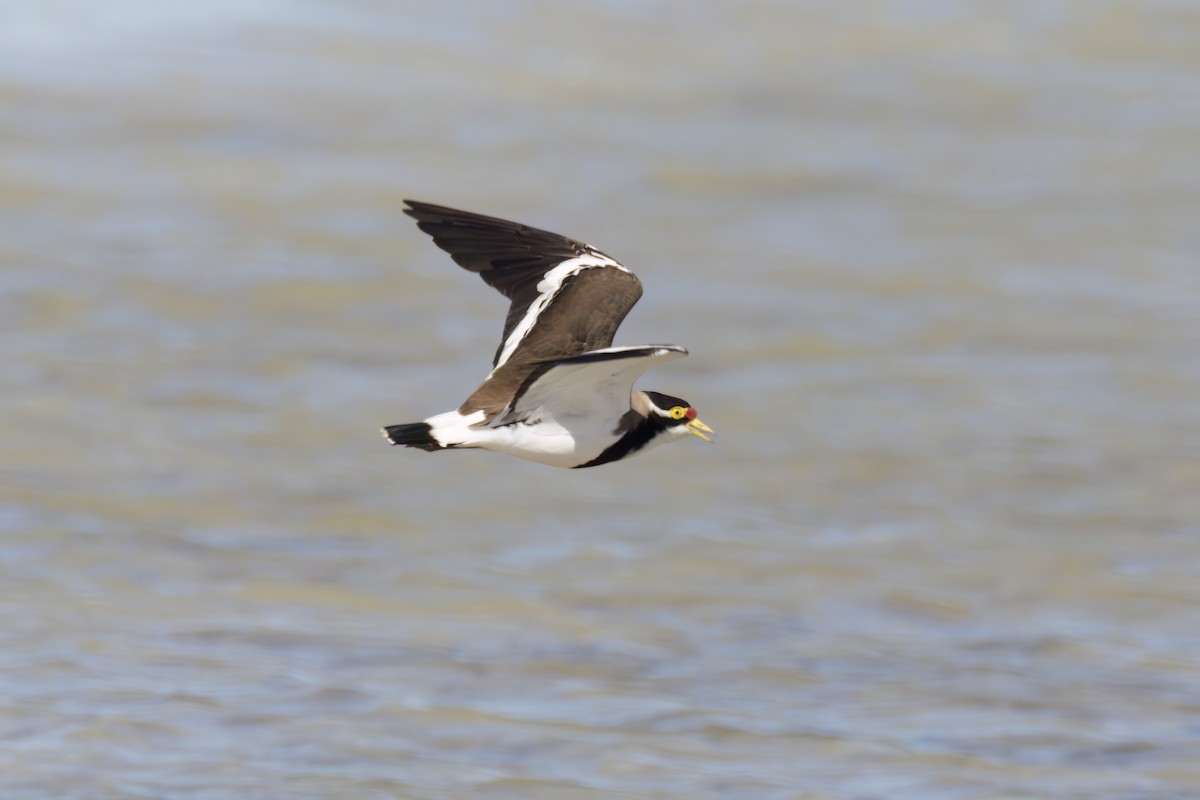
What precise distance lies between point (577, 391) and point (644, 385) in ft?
40.2

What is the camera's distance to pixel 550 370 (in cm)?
1038

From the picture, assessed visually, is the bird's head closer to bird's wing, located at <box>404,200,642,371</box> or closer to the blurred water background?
bird's wing, located at <box>404,200,642,371</box>

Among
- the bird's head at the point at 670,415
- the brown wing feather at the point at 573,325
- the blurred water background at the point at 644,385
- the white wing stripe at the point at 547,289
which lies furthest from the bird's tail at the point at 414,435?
the blurred water background at the point at 644,385

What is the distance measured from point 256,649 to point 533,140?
12.9 meters

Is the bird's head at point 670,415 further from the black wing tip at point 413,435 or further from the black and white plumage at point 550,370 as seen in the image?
the black wing tip at point 413,435

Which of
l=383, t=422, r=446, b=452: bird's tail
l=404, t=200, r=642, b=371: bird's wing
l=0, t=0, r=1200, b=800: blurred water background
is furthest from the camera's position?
l=0, t=0, r=1200, b=800: blurred water background

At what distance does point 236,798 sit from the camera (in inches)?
586

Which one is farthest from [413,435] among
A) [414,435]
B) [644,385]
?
[644,385]

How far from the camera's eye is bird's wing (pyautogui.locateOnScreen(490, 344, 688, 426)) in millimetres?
10523

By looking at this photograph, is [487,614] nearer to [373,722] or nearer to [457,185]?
[373,722]

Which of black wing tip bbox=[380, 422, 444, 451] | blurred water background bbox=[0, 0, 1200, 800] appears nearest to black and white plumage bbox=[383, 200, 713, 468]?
black wing tip bbox=[380, 422, 444, 451]

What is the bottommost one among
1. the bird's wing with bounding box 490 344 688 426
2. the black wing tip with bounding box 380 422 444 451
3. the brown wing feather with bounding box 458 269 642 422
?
the black wing tip with bounding box 380 422 444 451

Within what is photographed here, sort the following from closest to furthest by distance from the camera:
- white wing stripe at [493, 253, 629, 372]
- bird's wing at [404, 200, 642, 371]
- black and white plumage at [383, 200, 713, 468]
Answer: black and white plumage at [383, 200, 713, 468] < bird's wing at [404, 200, 642, 371] < white wing stripe at [493, 253, 629, 372]

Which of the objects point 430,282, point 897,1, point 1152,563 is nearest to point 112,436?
point 430,282
